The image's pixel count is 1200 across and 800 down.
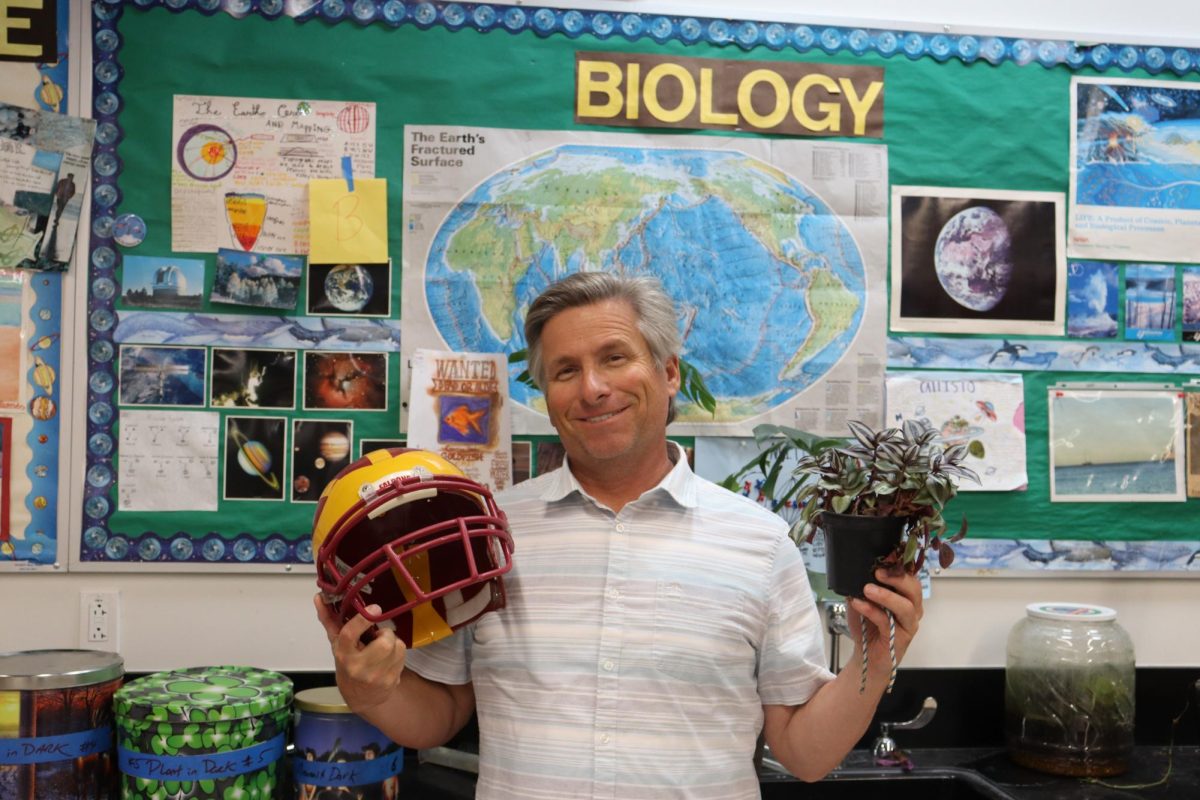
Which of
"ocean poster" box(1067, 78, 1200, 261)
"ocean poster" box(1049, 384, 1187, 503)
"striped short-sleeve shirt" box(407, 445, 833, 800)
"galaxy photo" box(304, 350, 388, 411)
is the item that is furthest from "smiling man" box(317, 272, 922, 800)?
"ocean poster" box(1067, 78, 1200, 261)

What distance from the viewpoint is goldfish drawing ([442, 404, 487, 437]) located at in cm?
212

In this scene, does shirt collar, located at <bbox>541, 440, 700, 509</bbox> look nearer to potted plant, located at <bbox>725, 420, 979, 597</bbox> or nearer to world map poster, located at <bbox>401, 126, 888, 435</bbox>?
potted plant, located at <bbox>725, 420, 979, 597</bbox>

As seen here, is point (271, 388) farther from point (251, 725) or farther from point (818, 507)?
point (818, 507)

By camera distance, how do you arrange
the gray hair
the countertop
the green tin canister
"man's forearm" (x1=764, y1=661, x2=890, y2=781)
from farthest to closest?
1. the countertop
2. the green tin canister
3. the gray hair
4. "man's forearm" (x1=764, y1=661, x2=890, y2=781)

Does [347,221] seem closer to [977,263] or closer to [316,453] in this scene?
[316,453]

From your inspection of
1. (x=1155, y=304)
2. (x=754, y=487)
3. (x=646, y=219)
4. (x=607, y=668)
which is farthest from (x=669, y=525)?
(x=1155, y=304)

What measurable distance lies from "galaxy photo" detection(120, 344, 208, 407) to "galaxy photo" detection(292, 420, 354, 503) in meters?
0.21

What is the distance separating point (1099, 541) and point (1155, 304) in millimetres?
541

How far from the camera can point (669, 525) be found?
1467 mm

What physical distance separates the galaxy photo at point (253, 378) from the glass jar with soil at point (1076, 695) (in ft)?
5.23

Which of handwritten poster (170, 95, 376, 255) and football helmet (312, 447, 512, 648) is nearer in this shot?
football helmet (312, 447, 512, 648)

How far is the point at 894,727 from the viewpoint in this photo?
A: 2.13m

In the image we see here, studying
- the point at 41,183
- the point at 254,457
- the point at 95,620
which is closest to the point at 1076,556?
the point at 254,457

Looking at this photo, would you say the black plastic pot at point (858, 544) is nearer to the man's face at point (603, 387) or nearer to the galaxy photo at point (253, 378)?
the man's face at point (603, 387)
